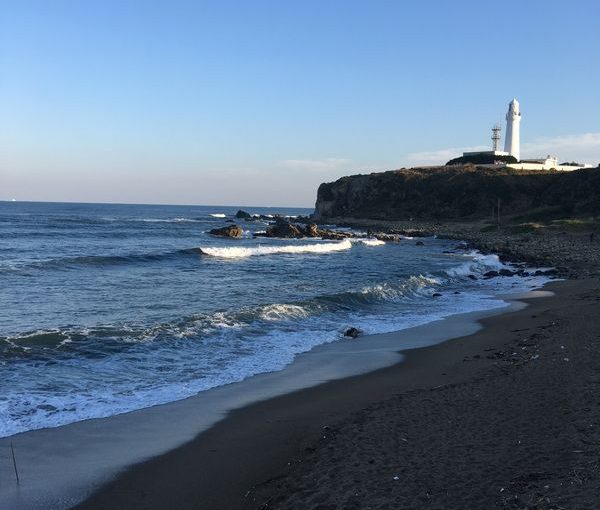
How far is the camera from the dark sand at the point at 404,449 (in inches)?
197

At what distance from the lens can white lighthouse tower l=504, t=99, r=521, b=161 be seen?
9550 cm

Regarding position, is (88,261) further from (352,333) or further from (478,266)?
(478,266)

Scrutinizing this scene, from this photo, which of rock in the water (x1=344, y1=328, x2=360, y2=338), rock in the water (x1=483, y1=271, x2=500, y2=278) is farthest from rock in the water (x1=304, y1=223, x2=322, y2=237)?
rock in the water (x1=344, y1=328, x2=360, y2=338)

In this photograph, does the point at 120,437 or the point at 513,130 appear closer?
the point at 120,437

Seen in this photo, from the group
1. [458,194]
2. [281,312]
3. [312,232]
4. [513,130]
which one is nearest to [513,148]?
[513,130]

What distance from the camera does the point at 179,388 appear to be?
375 inches

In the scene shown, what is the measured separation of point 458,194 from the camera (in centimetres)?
8194

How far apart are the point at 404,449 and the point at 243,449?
198 centimetres

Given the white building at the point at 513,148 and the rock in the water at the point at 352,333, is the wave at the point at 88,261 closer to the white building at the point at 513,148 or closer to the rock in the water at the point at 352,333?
the rock in the water at the point at 352,333

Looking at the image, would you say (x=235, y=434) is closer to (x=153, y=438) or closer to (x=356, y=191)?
(x=153, y=438)

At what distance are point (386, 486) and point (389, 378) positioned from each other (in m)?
5.24

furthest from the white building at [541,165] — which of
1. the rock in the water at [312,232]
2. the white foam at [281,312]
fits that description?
the white foam at [281,312]

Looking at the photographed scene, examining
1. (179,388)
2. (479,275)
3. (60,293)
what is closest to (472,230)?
(479,275)

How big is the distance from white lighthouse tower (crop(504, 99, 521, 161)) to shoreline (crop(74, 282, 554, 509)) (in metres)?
95.4
